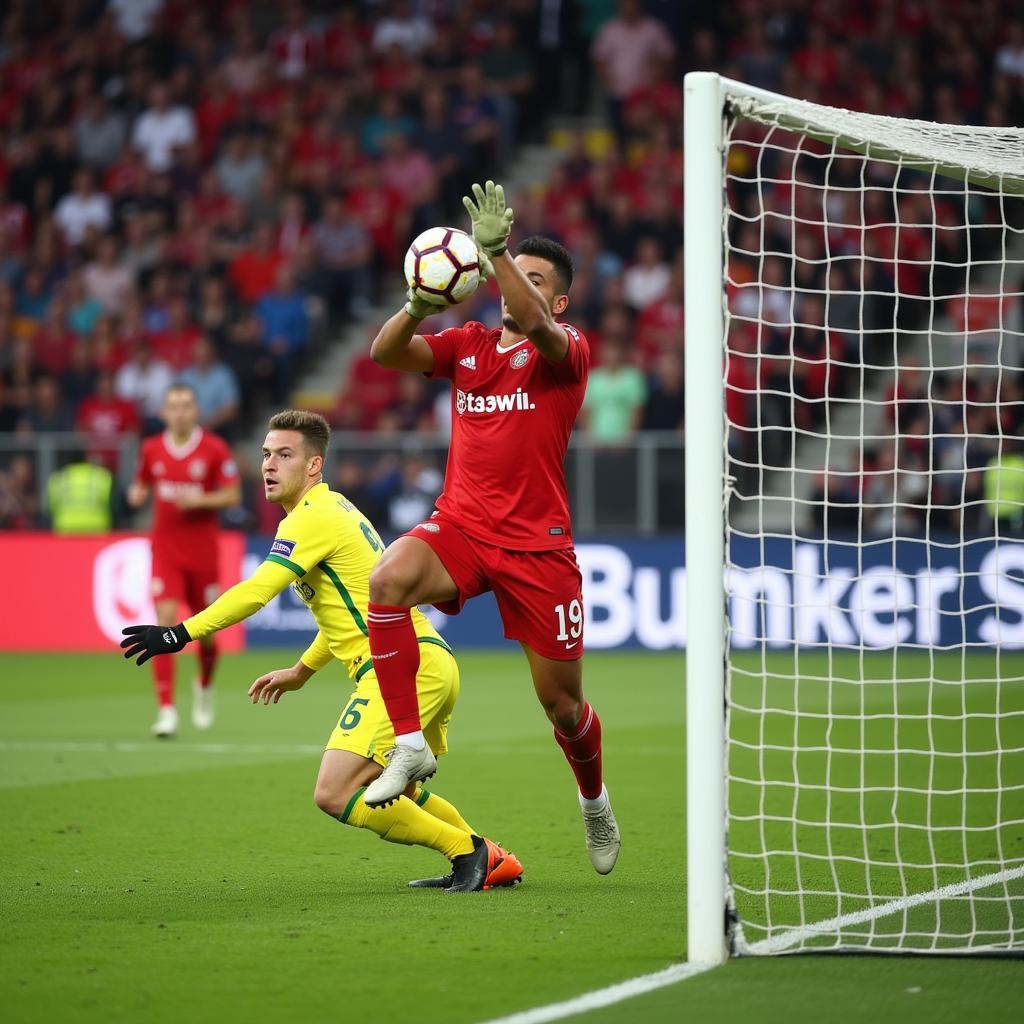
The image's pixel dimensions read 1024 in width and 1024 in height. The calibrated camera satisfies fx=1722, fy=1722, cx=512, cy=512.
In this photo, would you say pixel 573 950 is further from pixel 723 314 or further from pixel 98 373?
pixel 98 373

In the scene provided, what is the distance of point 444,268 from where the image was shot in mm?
5805

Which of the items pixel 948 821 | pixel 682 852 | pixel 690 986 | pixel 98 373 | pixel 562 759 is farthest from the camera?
pixel 98 373

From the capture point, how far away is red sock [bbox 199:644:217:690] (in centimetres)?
1195

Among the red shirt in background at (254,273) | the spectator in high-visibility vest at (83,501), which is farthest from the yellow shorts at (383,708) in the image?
the red shirt in background at (254,273)

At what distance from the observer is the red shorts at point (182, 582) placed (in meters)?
12.0

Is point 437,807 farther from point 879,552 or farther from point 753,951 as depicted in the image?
point 879,552

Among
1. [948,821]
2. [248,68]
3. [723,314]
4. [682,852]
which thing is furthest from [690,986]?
[248,68]

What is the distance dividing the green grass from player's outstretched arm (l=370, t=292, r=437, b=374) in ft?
6.38

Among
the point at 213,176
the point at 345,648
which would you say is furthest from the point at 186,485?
the point at 213,176

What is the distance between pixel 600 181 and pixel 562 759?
38.2 ft

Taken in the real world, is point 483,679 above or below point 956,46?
below

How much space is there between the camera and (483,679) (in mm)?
15422

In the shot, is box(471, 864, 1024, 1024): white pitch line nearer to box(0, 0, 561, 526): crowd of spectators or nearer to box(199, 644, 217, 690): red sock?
box(199, 644, 217, 690): red sock

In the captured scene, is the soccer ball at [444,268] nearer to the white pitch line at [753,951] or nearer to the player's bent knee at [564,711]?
the player's bent knee at [564,711]
